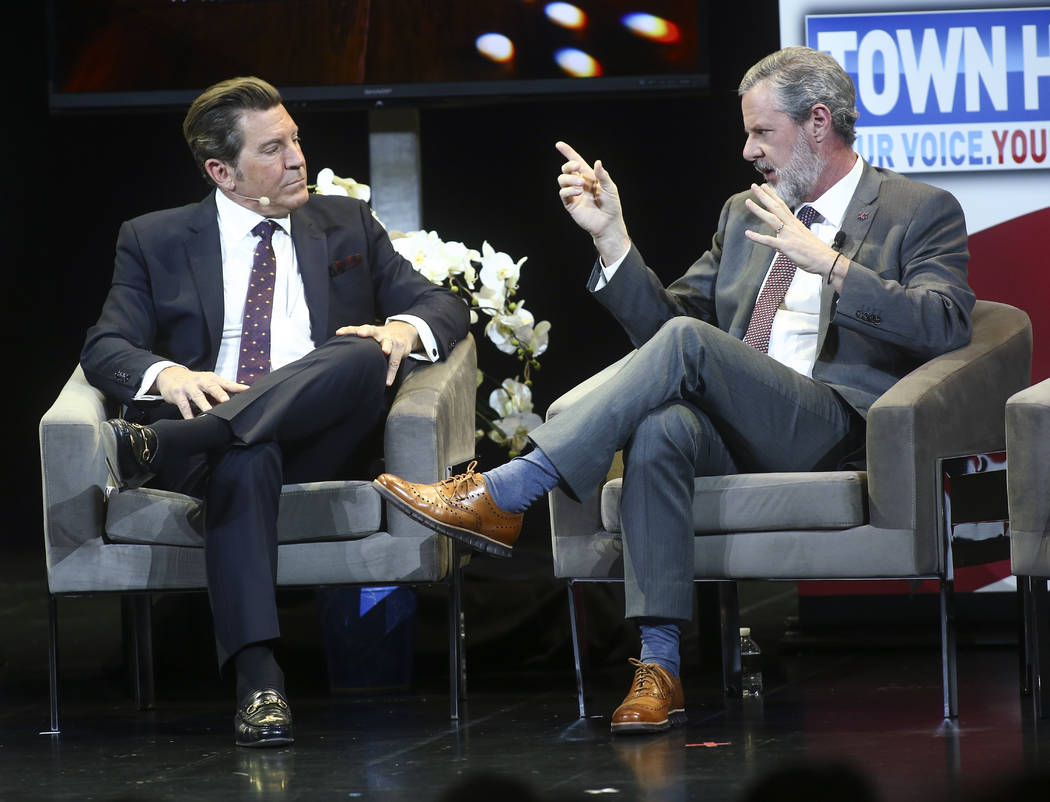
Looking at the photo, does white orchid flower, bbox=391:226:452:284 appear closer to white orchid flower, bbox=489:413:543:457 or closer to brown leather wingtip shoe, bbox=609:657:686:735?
white orchid flower, bbox=489:413:543:457

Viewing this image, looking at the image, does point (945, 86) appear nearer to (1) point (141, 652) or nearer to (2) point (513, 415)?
(2) point (513, 415)

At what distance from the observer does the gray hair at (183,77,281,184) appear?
139 inches

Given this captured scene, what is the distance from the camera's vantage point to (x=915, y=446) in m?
2.81

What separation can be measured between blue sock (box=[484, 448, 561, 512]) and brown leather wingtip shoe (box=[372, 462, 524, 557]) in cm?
1

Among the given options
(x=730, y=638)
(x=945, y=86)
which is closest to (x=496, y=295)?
(x=730, y=638)

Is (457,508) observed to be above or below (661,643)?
above

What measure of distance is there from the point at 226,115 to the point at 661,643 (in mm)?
1662

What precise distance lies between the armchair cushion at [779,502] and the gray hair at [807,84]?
2.83ft

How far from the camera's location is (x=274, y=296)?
3.49 metres

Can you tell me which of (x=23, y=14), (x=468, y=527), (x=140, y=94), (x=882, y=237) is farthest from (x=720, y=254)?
(x=23, y=14)

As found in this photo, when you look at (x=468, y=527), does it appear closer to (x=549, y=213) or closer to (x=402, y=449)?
(x=402, y=449)

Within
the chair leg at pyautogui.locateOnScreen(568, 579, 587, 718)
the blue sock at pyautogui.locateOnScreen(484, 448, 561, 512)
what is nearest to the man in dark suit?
the blue sock at pyautogui.locateOnScreen(484, 448, 561, 512)

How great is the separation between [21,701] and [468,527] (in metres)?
1.47

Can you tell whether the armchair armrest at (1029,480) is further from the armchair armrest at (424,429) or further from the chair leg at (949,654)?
the armchair armrest at (424,429)
